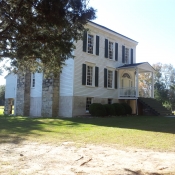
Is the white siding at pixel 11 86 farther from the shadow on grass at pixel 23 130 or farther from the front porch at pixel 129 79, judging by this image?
the shadow on grass at pixel 23 130

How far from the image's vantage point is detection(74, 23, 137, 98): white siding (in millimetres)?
20047

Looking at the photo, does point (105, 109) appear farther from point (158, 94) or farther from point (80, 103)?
point (158, 94)

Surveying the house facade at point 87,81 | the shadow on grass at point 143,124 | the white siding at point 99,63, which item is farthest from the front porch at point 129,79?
A: the shadow on grass at point 143,124

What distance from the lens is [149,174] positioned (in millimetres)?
4496

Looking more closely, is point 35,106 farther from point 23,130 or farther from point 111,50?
point 23,130

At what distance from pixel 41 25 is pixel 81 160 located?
3823 millimetres

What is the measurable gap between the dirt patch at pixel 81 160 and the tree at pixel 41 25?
Result: 294 cm

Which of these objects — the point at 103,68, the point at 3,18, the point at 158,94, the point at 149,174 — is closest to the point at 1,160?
the point at 149,174

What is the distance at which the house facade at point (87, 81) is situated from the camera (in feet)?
65.9

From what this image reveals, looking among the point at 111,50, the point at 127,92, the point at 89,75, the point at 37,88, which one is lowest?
the point at 127,92

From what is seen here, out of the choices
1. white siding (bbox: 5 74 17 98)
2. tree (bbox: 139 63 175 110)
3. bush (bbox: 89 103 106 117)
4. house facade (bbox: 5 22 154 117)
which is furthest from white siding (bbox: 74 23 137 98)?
tree (bbox: 139 63 175 110)

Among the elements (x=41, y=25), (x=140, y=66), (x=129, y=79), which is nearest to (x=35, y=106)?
(x=129, y=79)

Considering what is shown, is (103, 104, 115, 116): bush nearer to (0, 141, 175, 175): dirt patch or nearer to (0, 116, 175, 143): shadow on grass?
(0, 116, 175, 143): shadow on grass

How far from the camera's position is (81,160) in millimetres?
5453
